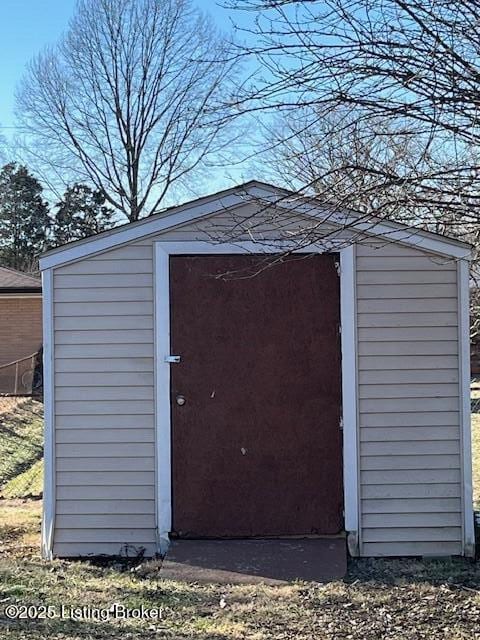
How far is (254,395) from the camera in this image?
545cm

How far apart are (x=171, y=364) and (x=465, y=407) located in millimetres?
2160

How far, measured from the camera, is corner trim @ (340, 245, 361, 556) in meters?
5.35

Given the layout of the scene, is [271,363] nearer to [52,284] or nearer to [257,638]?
[52,284]

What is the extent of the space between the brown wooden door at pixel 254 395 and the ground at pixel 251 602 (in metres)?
0.62

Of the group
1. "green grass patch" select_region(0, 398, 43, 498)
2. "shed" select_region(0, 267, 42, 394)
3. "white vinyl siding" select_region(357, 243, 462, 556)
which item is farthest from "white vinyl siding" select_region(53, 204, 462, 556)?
"shed" select_region(0, 267, 42, 394)

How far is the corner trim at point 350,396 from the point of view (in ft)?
17.5

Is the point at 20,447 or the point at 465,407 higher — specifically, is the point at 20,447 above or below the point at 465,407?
below

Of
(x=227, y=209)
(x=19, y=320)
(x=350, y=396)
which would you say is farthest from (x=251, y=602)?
(x=19, y=320)

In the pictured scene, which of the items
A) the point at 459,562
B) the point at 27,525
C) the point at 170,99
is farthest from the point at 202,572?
the point at 170,99

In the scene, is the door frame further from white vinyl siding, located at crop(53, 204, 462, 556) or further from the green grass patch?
the green grass patch

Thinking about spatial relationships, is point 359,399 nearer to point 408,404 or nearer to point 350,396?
point 350,396

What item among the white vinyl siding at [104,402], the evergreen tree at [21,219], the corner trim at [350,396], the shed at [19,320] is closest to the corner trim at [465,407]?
the corner trim at [350,396]

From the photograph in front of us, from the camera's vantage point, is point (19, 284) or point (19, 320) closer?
point (19, 284)

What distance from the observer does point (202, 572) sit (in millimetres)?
4859
